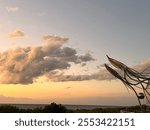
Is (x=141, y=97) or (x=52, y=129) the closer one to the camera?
(x=52, y=129)

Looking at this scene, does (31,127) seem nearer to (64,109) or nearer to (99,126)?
(99,126)

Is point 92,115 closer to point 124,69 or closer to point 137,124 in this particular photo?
point 137,124

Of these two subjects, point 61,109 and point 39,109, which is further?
point 61,109

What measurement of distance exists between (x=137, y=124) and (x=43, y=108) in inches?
107

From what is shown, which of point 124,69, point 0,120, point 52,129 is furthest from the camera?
point 124,69

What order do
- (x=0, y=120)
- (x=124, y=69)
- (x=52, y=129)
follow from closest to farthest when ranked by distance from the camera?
(x=52, y=129), (x=0, y=120), (x=124, y=69)

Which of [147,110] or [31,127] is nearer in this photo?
[31,127]

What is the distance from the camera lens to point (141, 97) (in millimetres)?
11414

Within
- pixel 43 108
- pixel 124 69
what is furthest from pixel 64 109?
pixel 124 69

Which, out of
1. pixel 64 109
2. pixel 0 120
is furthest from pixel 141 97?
pixel 0 120

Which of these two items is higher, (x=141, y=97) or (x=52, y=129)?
(x=141, y=97)

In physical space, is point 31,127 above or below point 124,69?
below

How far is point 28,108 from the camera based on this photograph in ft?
36.8

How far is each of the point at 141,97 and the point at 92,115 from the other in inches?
87.7
